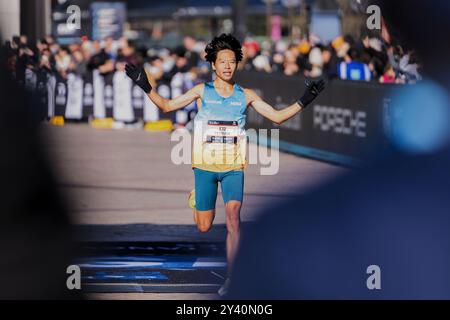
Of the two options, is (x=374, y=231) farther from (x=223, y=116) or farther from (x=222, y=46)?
(x=222, y=46)

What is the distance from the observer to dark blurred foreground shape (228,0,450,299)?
30.5ft

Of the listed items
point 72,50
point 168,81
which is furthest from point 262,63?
point 72,50

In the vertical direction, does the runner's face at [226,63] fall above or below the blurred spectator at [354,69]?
above

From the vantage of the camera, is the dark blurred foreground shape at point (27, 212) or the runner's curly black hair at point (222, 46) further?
the dark blurred foreground shape at point (27, 212)

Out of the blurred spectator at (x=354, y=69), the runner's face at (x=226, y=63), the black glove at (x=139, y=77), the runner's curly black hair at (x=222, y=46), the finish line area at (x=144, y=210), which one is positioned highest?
the runner's curly black hair at (x=222, y=46)

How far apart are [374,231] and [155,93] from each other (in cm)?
412

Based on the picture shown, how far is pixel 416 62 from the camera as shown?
14.6 metres

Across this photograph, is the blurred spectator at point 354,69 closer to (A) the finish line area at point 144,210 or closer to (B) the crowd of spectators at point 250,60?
(B) the crowd of spectators at point 250,60

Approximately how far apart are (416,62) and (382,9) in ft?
3.28

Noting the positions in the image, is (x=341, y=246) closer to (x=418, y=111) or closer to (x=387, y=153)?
(x=418, y=111)

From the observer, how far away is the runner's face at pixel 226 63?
27.0 ft

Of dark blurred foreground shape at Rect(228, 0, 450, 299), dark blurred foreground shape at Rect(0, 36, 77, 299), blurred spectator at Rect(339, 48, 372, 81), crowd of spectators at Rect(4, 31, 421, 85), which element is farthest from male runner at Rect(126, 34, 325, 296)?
blurred spectator at Rect(339, 48, 372, 81)

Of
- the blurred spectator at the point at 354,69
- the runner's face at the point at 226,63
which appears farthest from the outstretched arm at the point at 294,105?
the blurred spectator at the point at 354,69

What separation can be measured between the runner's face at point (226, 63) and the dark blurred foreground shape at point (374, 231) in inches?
59.1
